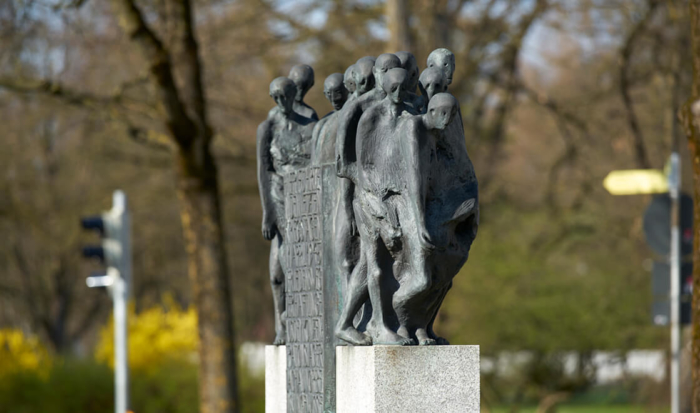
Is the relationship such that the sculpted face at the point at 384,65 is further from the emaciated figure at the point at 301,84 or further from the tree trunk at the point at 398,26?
the tree trunk at the point at 398,26

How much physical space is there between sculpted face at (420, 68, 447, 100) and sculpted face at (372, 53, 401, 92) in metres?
0.20

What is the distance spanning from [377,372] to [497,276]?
17114 millimetres

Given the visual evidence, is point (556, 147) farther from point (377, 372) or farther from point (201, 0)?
point (377, 372)

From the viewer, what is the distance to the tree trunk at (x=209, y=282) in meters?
14.9

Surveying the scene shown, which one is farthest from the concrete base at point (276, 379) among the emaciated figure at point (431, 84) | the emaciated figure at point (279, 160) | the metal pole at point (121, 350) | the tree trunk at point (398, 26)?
the tree trunk at point (398, 26)

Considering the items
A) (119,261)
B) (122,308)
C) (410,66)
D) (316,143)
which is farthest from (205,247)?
(410,66)

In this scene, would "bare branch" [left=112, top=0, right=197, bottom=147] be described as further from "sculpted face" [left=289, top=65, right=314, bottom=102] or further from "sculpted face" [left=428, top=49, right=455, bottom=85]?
"sculpted face" [left=428, top=49, right=455, bottom=85]

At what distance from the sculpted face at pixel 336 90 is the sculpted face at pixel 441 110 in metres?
1.45

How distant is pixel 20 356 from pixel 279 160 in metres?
13.9

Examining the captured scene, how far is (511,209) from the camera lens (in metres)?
24.8

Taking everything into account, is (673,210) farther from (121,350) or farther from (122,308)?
(121,350)

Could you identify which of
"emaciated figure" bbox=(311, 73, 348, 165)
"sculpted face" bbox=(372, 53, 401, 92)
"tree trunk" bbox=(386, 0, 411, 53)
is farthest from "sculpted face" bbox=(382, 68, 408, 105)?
"tree trunk" bbox=(386, 0, 411, 53)

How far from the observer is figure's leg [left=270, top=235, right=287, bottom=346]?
923cm

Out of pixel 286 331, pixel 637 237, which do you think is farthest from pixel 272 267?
pixel 637 237
